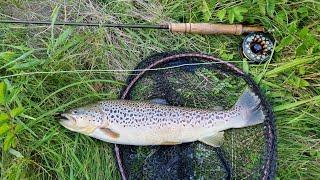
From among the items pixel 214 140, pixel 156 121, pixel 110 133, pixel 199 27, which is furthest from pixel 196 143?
pixel 199 27

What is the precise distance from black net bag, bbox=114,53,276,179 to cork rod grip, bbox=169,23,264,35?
12 cm

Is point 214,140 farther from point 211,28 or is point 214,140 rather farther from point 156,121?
point 211,28

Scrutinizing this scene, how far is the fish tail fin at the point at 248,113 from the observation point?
2400 millimetres

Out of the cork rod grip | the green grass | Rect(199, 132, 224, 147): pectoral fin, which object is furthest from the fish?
the cork rod grip

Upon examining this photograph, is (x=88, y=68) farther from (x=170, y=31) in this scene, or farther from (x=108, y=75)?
(x=170, y=31)

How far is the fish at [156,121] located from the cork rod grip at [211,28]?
1.06 feet

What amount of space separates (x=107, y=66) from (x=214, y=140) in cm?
60

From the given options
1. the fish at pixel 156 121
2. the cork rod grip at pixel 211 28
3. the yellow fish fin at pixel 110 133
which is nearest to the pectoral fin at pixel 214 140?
the fish at pixel 156 121

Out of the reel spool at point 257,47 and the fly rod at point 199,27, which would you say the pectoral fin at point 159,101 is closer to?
the fly rod at point 199,27

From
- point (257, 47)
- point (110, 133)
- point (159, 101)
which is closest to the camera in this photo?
point (110, 133)

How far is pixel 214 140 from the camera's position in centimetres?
241

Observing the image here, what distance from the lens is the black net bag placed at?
2475mm

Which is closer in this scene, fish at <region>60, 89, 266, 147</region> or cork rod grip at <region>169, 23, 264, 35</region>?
fish at <region>60, 89, 266, 147</region>

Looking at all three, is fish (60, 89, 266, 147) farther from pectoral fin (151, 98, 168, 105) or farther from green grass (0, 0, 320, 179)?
green grass (0, 0, 320, 179)
